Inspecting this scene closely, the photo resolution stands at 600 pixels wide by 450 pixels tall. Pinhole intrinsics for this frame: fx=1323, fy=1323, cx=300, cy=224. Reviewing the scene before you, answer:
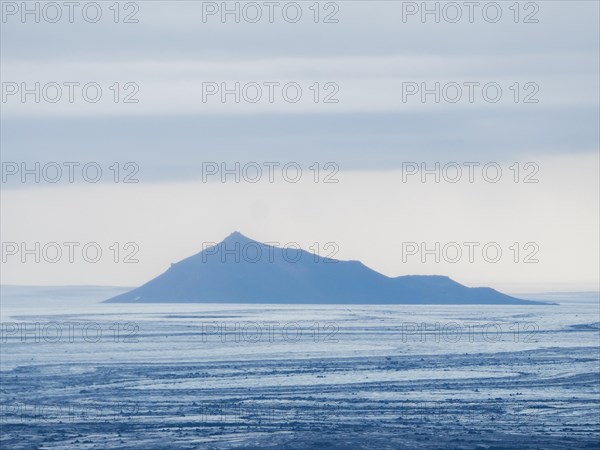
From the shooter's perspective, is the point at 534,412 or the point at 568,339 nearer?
the point at 534,412

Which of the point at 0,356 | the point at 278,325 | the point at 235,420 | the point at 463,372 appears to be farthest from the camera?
the point at 278,325

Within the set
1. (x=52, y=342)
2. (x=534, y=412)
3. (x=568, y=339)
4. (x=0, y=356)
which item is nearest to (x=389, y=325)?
(x=568, y=339)

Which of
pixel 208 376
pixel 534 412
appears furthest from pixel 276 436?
pixel 208 376

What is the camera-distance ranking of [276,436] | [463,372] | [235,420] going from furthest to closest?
[463,372], [235,420], [276,436]

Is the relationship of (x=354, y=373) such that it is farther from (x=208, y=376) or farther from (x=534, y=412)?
(x=534, y=412)

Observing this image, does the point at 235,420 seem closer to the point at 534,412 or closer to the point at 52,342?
the point at 534,412

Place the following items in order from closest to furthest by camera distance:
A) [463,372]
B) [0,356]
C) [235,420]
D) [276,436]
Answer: [276,436] < [235,420] < [463,372] < [0,356]
